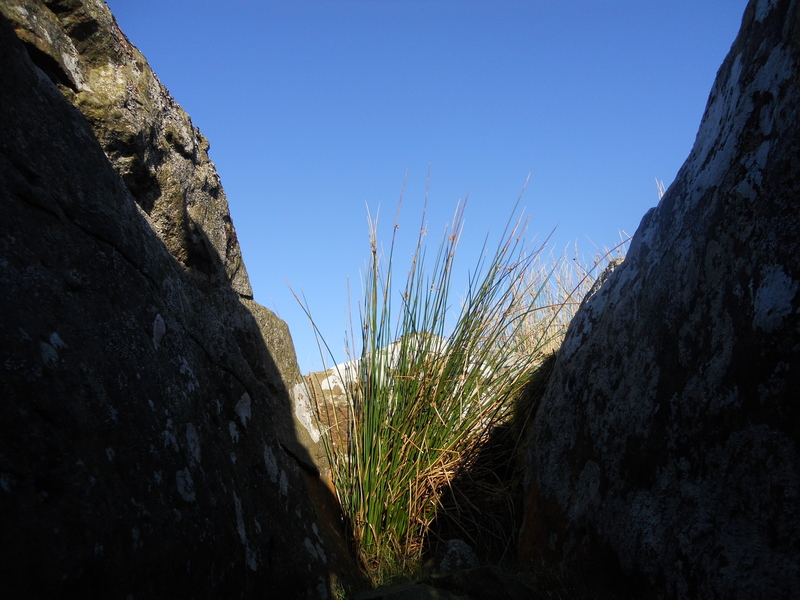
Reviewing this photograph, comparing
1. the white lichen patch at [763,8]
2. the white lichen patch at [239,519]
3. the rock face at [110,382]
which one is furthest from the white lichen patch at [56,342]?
the white lichen patch at [763,8]

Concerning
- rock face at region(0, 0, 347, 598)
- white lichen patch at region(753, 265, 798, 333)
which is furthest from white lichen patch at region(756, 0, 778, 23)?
rock face at region(0, 0, 347, 598)

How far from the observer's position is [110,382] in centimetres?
104

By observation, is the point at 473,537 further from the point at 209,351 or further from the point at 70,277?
the point at 70,277

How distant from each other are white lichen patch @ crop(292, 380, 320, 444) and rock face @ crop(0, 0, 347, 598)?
57 centimetres

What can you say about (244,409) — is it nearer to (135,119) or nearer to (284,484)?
(284,484)

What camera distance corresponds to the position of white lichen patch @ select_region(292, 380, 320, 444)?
2.45 meters

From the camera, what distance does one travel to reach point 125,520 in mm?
950

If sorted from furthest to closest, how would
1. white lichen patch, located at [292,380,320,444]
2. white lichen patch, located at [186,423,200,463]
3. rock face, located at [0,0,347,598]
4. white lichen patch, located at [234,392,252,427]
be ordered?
white lichen patch, located at [292,380,320,444] < white lichen patch, located at [234,392,252,427] < white lichen patch, located at [186,423,200,463] < rock face, located at [0,0,347,598]

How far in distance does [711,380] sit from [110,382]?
3.93 feet

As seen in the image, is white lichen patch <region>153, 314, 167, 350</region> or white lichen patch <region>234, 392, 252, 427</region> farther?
white lichen patch <region>234, 392, 252, 427</region>

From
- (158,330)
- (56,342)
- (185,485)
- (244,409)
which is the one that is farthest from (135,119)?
(185,485)

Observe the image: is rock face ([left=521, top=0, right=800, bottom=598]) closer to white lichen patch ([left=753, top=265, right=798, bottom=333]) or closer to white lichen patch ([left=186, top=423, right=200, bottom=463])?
white lichen patch ([left=753, top=265, right=798, bottom=333])

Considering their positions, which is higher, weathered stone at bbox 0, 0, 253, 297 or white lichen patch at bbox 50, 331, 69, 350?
weathered stone at bbox 0, 0, 253, 297

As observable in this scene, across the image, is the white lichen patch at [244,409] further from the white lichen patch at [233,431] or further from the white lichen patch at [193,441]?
the white lichen patch at [193,441]
